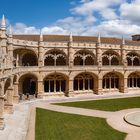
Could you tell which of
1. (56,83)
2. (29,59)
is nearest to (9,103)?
(29,59)

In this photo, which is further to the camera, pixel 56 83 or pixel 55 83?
pixel 56 83

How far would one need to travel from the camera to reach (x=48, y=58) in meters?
51.8

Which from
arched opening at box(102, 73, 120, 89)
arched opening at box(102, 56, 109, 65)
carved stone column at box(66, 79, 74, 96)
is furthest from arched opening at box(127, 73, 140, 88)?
carved stone column at box(66, 79, 74, 96)

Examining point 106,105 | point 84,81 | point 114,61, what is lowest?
point 106,105

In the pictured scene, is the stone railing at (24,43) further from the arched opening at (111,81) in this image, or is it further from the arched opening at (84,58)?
the arched opening at (111,81)

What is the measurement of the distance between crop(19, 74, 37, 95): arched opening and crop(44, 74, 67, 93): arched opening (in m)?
2.23

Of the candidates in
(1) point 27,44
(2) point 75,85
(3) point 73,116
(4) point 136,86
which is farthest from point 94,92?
(3) point 73,116

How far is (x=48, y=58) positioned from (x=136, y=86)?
Result: 70.9 feet

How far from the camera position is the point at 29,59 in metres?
50.0

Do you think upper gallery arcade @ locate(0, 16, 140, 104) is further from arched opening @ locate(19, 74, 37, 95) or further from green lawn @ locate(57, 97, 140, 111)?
green lawn @ locate(57, 97, 140, 111)

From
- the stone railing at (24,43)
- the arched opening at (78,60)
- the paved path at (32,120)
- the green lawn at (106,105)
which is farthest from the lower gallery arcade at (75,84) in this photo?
the green lawn at (106,105)

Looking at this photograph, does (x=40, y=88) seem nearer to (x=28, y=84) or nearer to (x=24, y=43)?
(x=28, y=84)

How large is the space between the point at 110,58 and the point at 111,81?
207 inches

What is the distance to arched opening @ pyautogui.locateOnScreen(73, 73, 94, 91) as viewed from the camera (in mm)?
51938
